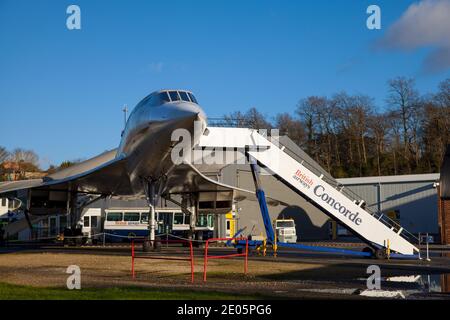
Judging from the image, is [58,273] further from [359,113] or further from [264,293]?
[359,113]

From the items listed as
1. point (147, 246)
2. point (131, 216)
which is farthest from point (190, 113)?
point (131, 216)

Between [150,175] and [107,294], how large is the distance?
1195cm

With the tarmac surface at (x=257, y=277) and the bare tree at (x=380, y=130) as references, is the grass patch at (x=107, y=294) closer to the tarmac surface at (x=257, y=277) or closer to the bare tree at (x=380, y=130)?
the tarmac surface at (x=257, y=277)

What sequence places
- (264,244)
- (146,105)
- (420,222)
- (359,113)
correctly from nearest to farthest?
(146,105)
(264,244)
(420,222)
(359,113)

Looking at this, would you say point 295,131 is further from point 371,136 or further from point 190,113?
point 190,113

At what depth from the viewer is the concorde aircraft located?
55.0 feet

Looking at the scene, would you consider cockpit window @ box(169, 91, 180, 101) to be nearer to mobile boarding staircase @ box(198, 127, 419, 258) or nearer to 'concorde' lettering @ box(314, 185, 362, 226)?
mobile boarding staircase @ box(198, 127, 419, 258)

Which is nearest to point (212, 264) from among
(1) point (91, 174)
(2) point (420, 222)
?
(1) point (91, 174)

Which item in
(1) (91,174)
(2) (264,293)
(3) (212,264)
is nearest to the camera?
(2) (264,293)

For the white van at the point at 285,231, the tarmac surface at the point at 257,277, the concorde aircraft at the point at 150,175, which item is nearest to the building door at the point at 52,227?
the concorde aircraft at the point at 150,175

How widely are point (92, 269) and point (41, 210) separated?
10919 millimetres

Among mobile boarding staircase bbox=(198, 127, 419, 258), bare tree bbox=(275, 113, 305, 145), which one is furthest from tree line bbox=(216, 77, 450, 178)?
mobile boarding staircase bbox=(198, 127, 419, 258)

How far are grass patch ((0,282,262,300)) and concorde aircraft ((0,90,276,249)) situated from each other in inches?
295

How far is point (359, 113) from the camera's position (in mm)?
67125
